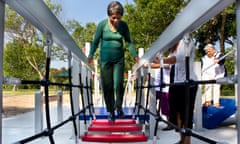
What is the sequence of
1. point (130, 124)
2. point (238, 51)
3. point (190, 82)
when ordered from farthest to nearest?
point (130, 124)
point (190, 82)
point (238, 51)

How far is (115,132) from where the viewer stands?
2586 mm

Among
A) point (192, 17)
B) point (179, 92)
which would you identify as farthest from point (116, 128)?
point (192, 17)

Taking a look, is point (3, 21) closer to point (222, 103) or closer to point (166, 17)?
point (222, 103)

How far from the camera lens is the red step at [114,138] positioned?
240 centimetres

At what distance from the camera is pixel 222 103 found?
3.90 metres

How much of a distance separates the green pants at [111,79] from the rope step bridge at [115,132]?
0.19 m

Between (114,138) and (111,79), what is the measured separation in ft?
2.01

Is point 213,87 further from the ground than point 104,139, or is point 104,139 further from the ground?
point 213,87

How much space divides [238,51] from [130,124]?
2190 millimetres

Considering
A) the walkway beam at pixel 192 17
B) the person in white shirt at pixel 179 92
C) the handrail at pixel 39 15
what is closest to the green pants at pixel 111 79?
the person in white shirt at pixel 179 92

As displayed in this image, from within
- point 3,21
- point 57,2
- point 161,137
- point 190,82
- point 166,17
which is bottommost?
point 161,137

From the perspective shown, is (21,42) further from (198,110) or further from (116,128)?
(116,128)

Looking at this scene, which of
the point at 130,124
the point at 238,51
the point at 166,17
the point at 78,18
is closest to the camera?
the point at 238,51

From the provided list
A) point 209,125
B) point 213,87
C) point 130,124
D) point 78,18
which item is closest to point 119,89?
point 130,124
